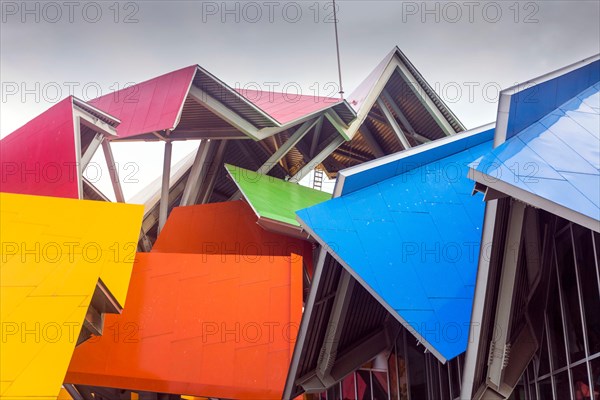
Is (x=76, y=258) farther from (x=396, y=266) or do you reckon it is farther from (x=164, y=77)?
(x=164, y=77)

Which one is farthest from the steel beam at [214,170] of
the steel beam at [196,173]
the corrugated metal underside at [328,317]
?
the corrugated metal underside at [328,317]

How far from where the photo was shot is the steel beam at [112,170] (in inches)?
1040

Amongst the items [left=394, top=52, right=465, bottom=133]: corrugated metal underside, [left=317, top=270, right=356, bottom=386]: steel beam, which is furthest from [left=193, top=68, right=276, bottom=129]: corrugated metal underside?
[left=317, top=270, right=356, bottom=386]: steel beam

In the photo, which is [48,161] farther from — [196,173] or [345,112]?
[345,112]

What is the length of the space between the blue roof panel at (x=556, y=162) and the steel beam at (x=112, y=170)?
1693cm

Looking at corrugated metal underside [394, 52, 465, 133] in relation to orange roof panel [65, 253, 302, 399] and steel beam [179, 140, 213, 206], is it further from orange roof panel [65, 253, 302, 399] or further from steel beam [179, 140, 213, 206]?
orange roof panel [65, 253, 302, 399]

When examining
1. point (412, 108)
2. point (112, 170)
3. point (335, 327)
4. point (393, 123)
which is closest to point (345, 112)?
point (393, 123)

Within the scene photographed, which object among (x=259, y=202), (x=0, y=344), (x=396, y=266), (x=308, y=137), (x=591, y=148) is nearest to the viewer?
(x=0, y=344)

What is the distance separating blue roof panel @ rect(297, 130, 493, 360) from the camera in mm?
14758

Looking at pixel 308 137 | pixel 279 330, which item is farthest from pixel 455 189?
pixel 308 137

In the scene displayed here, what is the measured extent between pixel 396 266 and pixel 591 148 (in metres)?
5.23

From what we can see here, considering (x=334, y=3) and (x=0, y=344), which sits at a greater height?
(x=334, y=3)

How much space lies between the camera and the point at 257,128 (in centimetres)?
2688

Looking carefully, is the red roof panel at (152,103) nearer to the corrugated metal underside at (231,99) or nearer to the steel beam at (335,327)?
the corrugated metal underside at (231,99)
